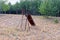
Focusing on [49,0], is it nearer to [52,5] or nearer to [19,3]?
[52,5]

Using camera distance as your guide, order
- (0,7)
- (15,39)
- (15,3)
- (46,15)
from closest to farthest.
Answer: (15,39)
(46,15)
(0,7)
(15,3)

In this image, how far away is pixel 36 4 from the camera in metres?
32.4

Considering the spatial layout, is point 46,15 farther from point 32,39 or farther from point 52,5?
point 32,39

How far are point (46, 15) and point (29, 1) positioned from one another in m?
9.54

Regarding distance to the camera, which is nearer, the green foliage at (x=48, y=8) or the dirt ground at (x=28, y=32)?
the dirt ground at (x=28, y=32)

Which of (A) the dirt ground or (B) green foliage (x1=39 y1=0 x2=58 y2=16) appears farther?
(B) green foliage (x1=39 y1=0 x2=58 y2=16)

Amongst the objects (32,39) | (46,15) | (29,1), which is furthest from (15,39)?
(29,1)

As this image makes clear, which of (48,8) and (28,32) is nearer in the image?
(28,32)

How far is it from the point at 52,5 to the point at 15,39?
57.1 ft

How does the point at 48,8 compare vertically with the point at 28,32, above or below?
above

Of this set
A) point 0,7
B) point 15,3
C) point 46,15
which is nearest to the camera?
point 46,15

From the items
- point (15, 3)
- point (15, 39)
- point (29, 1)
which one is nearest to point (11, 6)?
point (15, 3)

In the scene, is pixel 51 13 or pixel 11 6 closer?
pixel 51 13

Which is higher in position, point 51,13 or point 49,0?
point 49,0
